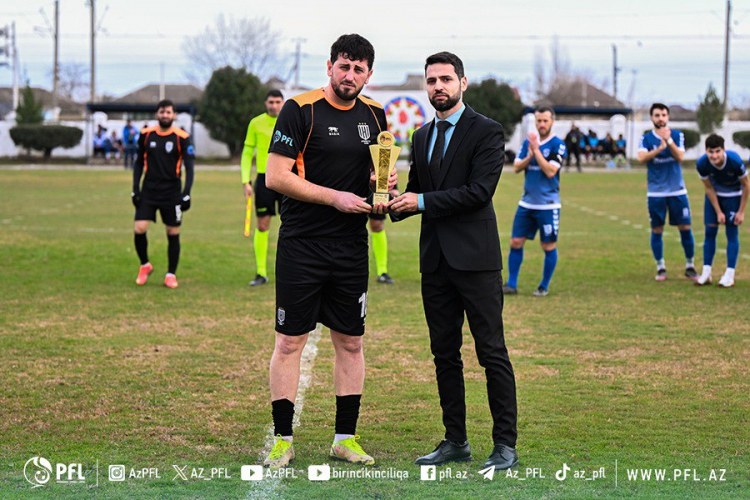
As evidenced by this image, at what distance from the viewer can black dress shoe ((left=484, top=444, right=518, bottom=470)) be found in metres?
5.98

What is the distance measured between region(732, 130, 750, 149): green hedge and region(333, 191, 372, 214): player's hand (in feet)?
194

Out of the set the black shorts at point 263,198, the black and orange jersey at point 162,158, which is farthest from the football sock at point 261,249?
the black and orange jersey at point 162,158

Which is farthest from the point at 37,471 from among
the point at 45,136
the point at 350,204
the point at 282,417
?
the point at 45,136

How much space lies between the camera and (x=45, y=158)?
57.8 m

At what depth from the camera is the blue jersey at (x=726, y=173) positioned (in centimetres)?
1336

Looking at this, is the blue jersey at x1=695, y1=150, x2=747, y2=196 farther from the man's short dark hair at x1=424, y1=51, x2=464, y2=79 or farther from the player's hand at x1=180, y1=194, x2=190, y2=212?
the man's short dark hair at x1=424, y1=51, x2=464, y2=79

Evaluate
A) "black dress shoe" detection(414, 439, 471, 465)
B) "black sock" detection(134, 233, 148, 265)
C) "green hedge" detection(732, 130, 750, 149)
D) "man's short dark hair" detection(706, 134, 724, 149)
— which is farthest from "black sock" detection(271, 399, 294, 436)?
"green hedge" detection(732, 130, 750, 149)

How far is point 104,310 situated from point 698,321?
5.75m

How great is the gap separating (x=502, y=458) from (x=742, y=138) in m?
59.3

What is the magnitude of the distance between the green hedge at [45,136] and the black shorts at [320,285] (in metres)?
53.7

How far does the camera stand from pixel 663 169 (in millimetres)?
14258

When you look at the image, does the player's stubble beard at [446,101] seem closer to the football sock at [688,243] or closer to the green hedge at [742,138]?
the football sock at [688,243]

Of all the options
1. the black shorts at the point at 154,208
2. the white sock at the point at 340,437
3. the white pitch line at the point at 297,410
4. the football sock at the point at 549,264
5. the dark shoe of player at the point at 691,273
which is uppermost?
the black shorts at the point at 154,208

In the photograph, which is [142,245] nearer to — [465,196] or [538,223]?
[538,223]
